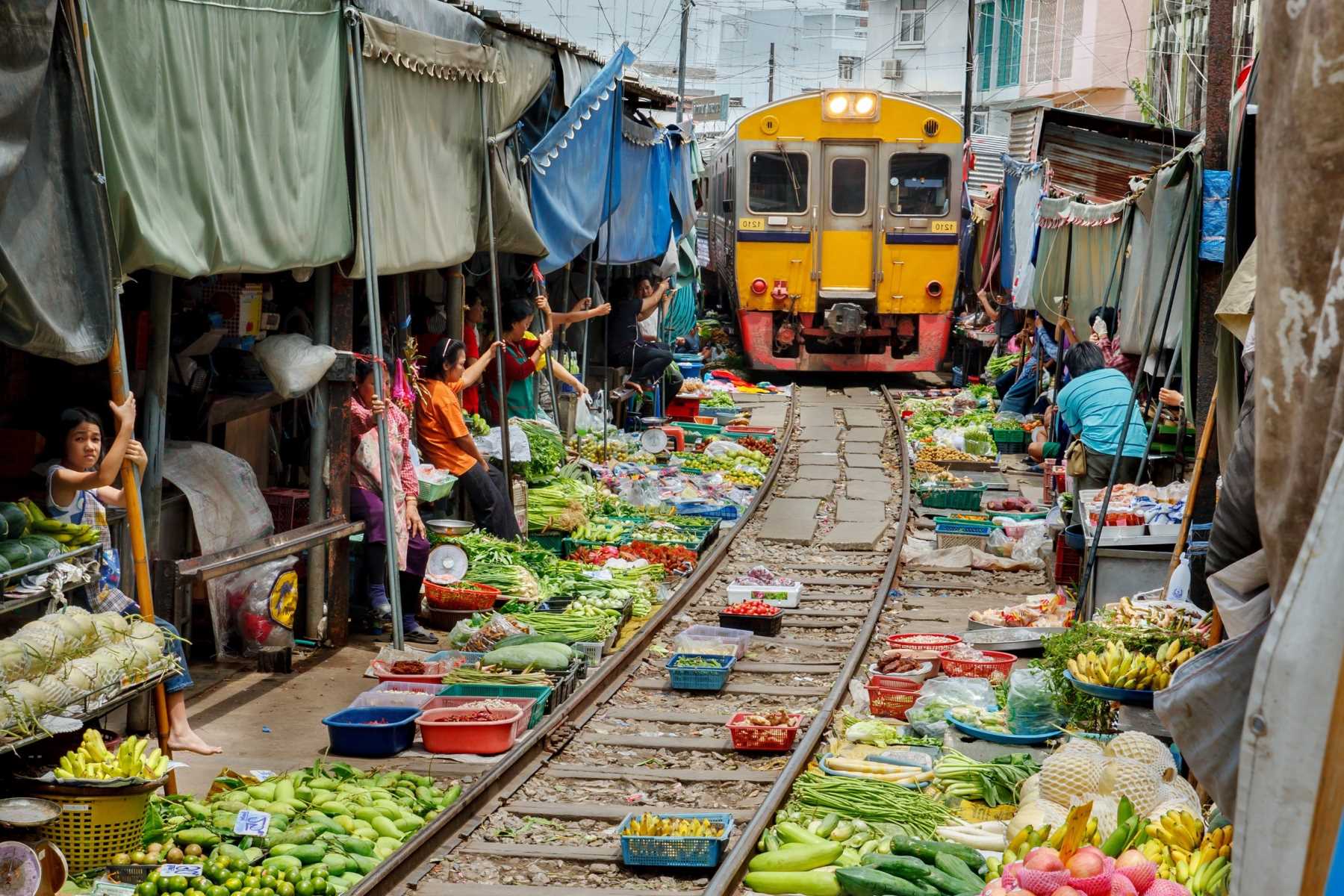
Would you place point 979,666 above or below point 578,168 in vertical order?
below

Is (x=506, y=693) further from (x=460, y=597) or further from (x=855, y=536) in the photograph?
(x=855, y=536)

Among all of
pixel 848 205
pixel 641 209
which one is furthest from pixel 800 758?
pixel 848 205

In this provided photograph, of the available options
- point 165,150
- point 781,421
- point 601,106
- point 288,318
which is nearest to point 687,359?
point 781,421

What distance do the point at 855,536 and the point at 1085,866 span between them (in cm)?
892

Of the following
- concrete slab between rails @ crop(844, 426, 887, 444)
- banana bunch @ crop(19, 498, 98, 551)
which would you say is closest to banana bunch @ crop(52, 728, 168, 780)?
banana bunch @ crop(19, 498, 98, 551)

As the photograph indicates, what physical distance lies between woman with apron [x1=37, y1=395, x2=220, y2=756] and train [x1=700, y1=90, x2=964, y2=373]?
15.2m

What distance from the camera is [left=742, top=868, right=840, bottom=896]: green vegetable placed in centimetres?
582

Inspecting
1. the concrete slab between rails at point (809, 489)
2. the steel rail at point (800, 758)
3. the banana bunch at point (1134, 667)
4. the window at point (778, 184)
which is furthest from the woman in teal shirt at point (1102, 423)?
the window at point (778, 184)

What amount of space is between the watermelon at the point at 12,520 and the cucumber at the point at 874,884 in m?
3.45

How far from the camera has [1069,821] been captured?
17.1 feet

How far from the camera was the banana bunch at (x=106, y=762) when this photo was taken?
595cm

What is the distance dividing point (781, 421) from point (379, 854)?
14.8m

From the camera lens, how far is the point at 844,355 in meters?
23.3

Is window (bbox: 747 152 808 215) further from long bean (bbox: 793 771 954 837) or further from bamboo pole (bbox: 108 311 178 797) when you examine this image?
bamboo pole (bbox: 108 311 178 797)
